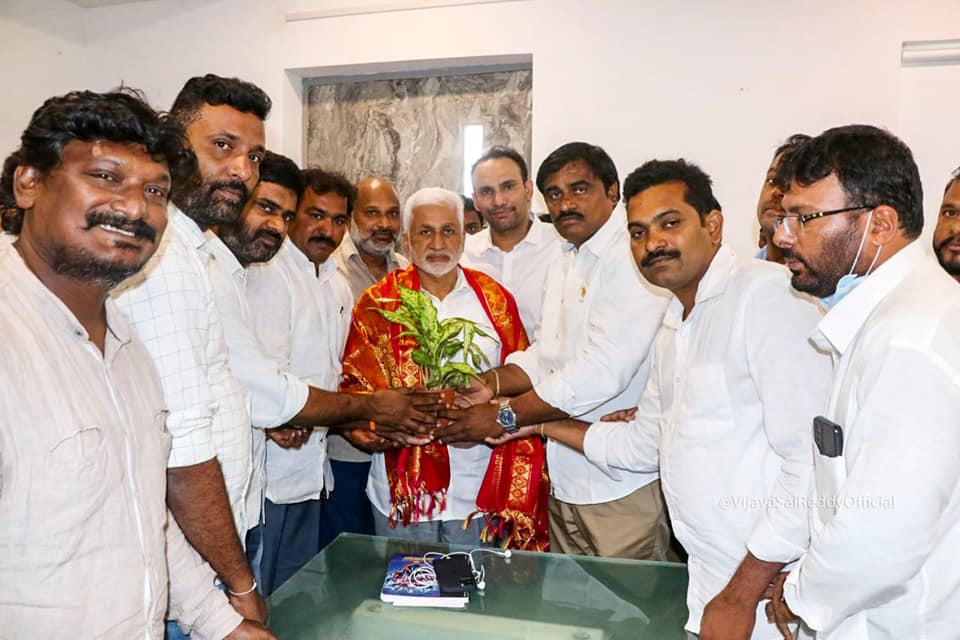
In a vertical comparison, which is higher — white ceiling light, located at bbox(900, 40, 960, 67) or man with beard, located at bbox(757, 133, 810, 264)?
white ceiling light, located at bbox(900, 40, 960, 67)

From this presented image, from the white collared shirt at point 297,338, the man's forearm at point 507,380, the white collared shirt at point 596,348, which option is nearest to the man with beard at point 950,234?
the white collared shirt at point 596,348

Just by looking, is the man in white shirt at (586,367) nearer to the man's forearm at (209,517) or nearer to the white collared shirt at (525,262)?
the white collared shirt at (525,262)

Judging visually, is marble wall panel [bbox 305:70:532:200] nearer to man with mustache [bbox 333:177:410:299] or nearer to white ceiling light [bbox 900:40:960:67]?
man with mustache [bbox 333:177:410:299]

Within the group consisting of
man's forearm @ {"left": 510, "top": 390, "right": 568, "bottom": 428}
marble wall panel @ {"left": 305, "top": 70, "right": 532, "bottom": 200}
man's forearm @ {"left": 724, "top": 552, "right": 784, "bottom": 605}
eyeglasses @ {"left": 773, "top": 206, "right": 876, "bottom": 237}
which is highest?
marble wall panel @ {"left": 305, "top": 70, "right": 532, "bottom": 200}

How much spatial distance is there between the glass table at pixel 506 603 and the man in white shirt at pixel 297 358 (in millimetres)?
918

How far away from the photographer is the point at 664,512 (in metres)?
2.81

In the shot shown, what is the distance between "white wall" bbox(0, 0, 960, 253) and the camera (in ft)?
14.0

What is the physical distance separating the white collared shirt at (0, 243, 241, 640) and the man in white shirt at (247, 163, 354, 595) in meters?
1.42

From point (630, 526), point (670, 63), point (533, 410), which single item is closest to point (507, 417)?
point (533, 410)

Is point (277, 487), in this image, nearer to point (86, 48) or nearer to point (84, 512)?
point (84, 512)

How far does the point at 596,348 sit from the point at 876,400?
144 centimetres

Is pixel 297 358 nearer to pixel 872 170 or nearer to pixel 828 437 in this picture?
pixel 828 437

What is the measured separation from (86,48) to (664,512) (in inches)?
204

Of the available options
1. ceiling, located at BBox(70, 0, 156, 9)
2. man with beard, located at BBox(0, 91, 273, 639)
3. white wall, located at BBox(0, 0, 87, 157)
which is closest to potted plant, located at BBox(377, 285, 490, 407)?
man with beard, located at BBox(0, 91, 273, 639)
